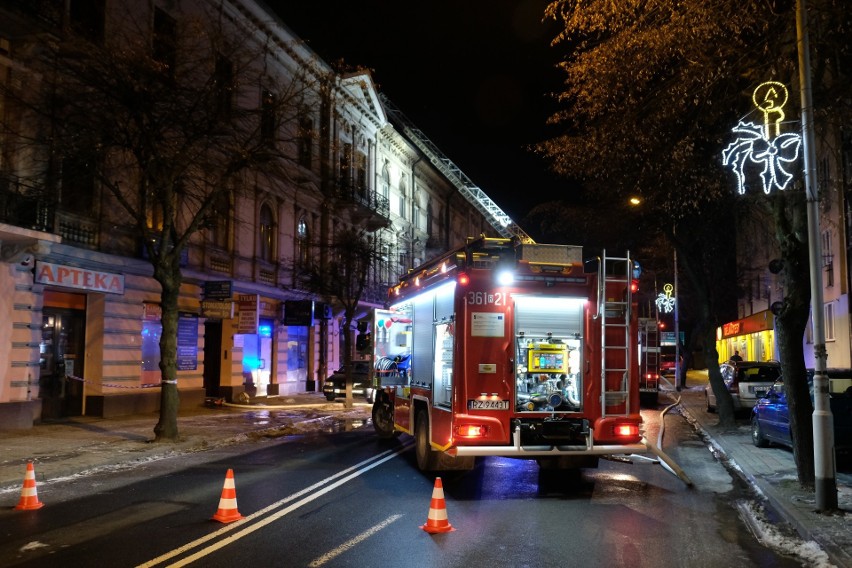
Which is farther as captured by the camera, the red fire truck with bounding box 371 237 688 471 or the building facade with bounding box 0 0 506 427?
the building facade with bounding box 0 0 506 427

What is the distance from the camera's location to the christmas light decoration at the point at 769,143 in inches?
358

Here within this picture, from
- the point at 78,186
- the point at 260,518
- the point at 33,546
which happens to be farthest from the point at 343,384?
the point at 33,546

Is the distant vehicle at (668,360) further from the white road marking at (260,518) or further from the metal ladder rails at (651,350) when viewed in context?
the white road marking at (260,518)

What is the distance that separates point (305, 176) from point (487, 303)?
2070 cm

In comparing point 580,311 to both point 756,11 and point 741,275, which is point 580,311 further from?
point 741,275

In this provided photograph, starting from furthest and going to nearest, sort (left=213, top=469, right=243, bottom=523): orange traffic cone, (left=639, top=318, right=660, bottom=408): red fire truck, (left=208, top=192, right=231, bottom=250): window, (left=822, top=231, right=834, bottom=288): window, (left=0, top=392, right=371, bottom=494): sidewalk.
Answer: (left=639, top=318, right=660, bottom=408): red fire truck < (left=822, top=231, right=834, bottom=288): window < (left=208, top=192, right=231, bottom=250): window < (left=0, top=392, right=371, bottom=494): sidewalk < (left=213, top=469, right=243, bottom=523): orange traffic cone

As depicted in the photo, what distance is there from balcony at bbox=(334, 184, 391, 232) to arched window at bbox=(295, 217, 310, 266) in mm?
2032

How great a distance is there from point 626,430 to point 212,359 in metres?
18.8

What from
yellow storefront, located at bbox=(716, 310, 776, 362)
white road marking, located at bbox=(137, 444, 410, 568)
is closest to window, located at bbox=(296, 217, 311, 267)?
white road marking, located at bbox=(137, 444, 410, 568)

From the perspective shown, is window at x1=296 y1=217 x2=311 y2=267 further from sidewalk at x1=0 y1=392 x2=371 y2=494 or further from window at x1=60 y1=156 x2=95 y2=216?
window at x1=60 y1=156 x2=95 y2=216

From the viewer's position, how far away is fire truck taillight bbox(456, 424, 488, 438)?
928 cm

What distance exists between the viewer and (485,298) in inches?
380

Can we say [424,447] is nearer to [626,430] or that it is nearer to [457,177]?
[626,430]

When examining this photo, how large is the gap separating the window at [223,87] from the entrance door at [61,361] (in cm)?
700
